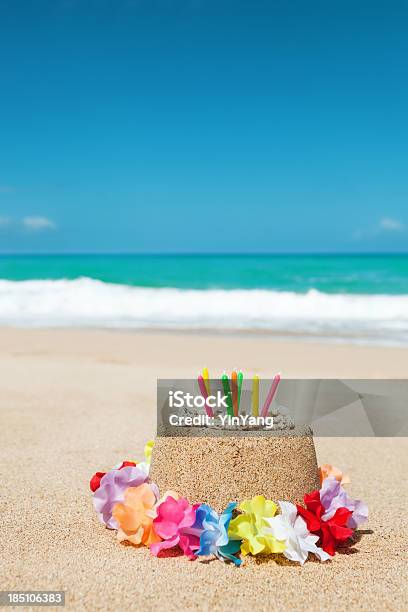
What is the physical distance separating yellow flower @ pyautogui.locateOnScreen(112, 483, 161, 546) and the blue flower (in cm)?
20

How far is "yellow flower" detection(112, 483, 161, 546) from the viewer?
7.89 ft

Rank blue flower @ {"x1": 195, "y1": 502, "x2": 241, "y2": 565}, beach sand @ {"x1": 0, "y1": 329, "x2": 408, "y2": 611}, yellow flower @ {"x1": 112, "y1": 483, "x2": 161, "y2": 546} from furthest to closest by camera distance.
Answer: yellow flower @ {"x1": 112, "y1": 483, "x2": 161, "y2": 546}, blue flower @ {"x1": 195, "y1": 502, "x2": 241, "y2": 565}, beach sand @ {"x1": 0, "y1": 329, "x2": 408, "y2": 611}

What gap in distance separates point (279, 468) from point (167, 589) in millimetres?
581

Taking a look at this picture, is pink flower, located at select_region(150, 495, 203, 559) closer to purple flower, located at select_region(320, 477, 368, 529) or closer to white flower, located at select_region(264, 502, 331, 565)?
white flower, located at select_region(264, 502, 331, 565)

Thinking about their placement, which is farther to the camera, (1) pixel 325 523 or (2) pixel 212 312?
(2) pixel 212 312

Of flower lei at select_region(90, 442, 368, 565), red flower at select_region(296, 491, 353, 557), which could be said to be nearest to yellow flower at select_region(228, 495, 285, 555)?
flower lei at select_region(90, 442, 368, 565)

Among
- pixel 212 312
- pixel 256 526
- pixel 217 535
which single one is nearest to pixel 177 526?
pixel 217 535

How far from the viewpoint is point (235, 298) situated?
21125mm

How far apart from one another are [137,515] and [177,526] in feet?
0.56

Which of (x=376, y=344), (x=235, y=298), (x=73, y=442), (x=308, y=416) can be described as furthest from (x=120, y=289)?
(x=308, y=416)

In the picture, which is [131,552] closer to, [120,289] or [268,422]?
[268,422]

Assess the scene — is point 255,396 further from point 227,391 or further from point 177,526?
point 177,526

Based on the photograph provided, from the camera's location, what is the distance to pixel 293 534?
90.0 inches

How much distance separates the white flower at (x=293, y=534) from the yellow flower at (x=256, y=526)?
2 centimetres
